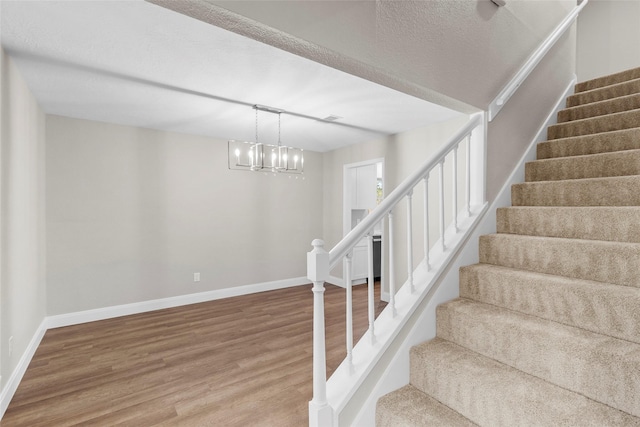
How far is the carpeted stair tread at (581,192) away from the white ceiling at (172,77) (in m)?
1.43

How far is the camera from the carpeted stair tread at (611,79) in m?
2.84

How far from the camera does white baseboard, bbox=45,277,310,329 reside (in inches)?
143

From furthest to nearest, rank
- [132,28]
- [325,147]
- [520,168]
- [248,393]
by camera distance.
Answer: [325,147], [520,168], [248,393], [132,28]

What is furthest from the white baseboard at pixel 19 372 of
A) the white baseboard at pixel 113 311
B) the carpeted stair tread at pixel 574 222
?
the carpeted stair tread at pixel 574 222

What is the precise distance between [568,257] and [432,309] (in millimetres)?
753

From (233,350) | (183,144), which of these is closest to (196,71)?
(183,144)

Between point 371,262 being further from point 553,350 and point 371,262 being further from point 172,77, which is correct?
point 172,77

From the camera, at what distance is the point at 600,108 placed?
2586mm

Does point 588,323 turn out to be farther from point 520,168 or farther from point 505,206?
point 520,168

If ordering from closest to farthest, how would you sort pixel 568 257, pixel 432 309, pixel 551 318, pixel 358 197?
1. pixel 551 318
2. pixel 568 257
3. pixel 432 309
4. pixel 358 197

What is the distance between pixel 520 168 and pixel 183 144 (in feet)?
13.4

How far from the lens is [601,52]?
4.33 metres

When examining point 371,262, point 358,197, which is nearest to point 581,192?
point 371,262

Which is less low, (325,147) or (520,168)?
(325,147)
